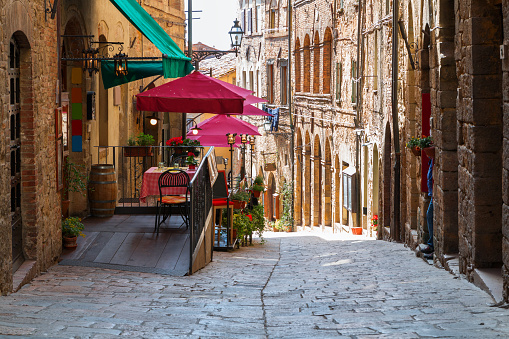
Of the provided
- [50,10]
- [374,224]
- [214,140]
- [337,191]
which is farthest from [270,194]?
[50,10]

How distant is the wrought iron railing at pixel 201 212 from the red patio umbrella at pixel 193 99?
0.84 m

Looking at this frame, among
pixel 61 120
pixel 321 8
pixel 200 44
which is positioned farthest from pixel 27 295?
pixel 200 44

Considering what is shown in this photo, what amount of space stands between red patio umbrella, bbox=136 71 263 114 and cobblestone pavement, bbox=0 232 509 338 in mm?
2461

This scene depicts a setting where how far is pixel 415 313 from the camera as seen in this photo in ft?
17.0

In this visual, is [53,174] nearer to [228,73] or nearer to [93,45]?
[93,45]

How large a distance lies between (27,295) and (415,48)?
7202mm

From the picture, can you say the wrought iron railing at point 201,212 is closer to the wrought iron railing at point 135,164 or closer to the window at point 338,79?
the wrought iron railing at point 135,164

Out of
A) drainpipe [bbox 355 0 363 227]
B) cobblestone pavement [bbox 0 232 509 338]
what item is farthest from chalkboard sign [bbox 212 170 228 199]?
drainpipe [bbox 355 0 363 227]

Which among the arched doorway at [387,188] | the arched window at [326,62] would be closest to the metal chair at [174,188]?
the arched doorway at [387,188]

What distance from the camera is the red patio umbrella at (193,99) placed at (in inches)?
408

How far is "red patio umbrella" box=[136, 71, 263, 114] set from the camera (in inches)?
408

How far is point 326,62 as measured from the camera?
2111 centimetres

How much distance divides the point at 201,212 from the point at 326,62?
13320 mm

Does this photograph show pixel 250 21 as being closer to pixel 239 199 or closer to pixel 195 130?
pixel 195 130
